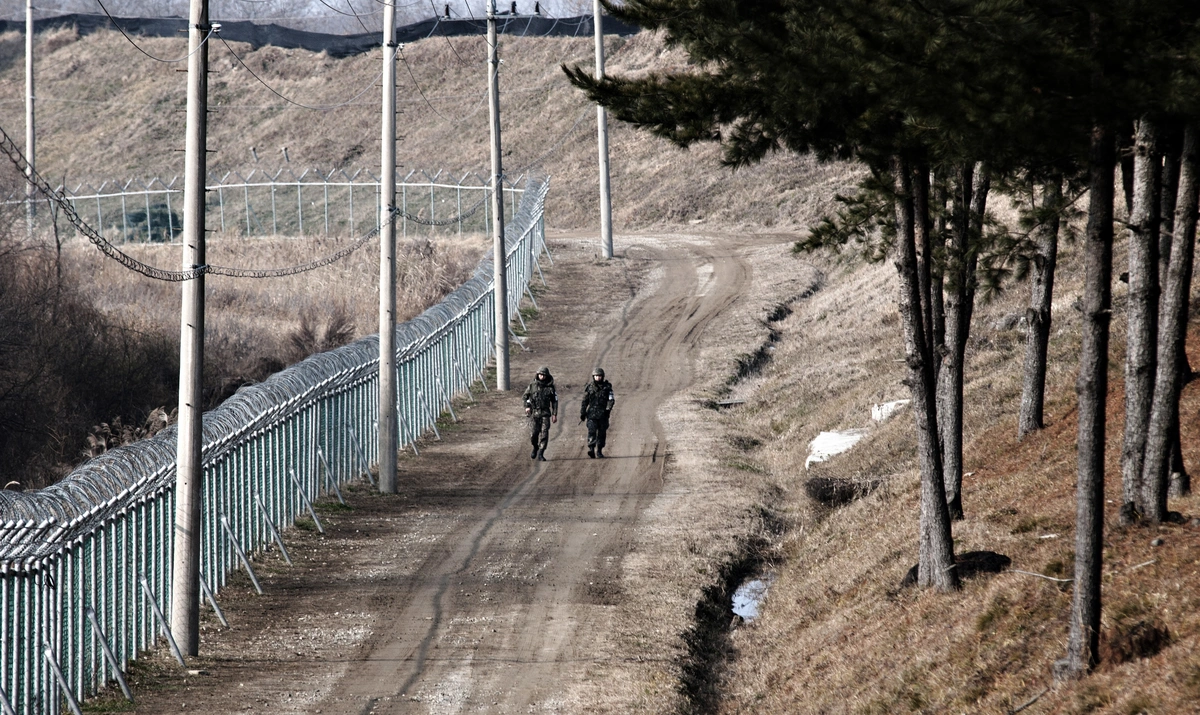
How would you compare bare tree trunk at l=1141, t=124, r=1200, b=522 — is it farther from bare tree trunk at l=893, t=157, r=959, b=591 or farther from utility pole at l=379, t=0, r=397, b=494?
utility pole at l=379, t=0, r=397, b=494

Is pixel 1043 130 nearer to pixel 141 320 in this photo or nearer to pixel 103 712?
pixel 103 712

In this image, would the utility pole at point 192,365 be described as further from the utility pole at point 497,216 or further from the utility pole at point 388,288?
the utility pole at point 497,216

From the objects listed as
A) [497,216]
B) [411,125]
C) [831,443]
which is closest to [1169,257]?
[831,443]

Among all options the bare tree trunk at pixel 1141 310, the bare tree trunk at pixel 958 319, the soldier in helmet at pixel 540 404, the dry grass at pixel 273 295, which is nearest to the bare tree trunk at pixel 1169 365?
the bare tree trunk at pixel 1141 310

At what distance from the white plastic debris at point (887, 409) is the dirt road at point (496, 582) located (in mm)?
2845

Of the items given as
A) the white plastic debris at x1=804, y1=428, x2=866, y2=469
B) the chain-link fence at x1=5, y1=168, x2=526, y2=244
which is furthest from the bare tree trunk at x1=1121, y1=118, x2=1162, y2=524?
the chain-link fence at x1=5, y1=168, x2=526, y2=244

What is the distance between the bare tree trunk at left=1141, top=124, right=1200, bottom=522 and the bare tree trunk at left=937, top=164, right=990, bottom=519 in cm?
281

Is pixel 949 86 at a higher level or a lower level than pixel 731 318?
higher

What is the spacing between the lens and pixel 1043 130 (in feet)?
26.6

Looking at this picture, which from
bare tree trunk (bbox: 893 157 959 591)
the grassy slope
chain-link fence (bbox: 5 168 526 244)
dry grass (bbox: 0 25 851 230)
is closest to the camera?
the grassy slope

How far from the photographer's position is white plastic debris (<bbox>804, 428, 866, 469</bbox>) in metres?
20.0

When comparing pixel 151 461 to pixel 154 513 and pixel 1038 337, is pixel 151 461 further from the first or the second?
pixel 1038 337

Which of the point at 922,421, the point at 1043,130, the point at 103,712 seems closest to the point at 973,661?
the point at 922,421

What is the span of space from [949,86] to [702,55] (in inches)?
137
